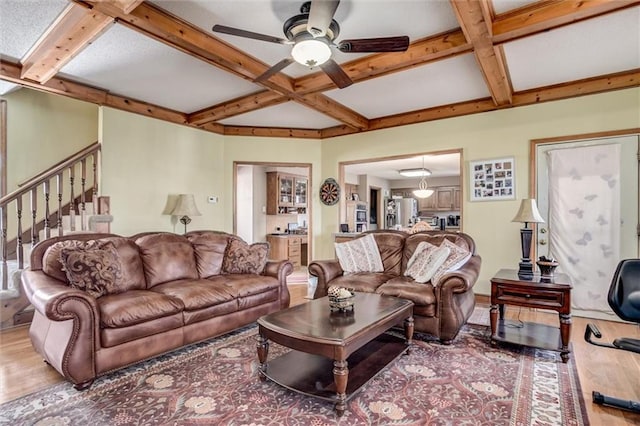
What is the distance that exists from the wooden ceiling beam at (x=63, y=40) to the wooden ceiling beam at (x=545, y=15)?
9.79 ft

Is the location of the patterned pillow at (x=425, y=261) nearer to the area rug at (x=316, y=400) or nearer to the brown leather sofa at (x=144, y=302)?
→ the area rug at (x=316, y=400)

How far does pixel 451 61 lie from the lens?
11.1 ft

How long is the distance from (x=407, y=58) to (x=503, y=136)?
2114 mm

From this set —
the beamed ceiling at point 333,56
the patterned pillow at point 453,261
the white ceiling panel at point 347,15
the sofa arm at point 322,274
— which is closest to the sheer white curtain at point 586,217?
the beamed ceiling at point 333,56

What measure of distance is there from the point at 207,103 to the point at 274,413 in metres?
4.10

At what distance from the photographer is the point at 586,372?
8.25 feet

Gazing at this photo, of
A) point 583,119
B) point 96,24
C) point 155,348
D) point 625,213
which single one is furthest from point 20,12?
point 625,213

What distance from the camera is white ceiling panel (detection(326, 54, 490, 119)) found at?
3586mm

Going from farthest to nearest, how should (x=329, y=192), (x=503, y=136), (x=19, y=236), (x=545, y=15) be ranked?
(x=329, y=192), (x=503, y=136), (x=19, y=236), (x=545, y=15)

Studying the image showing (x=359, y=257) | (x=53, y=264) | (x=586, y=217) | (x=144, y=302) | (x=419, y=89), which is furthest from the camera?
(x=419, y=89)

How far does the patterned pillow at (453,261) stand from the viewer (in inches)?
127

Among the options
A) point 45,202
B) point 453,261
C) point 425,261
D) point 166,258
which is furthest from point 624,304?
point 45,202

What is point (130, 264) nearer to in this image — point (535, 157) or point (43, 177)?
point (43, 177)

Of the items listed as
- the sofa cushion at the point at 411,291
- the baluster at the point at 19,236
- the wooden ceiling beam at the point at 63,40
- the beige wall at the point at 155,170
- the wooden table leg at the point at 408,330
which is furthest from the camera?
the beige wall at the point at 155,170
